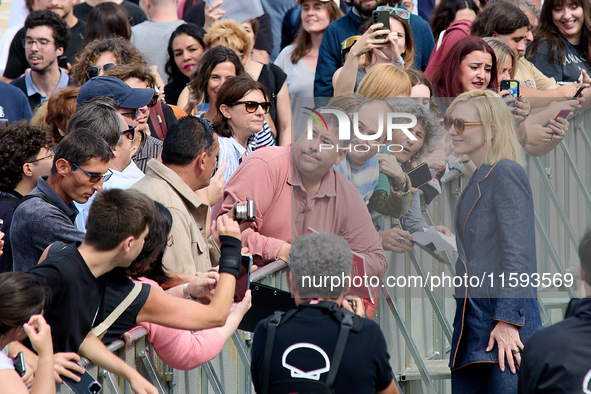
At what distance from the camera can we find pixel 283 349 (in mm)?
2576

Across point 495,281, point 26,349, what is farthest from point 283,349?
point 495,281

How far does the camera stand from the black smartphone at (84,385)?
261 centimetres

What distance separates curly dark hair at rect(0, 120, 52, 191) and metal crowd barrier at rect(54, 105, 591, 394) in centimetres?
139

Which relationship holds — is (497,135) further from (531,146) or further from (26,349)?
(26,349)

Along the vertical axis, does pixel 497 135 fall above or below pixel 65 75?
above

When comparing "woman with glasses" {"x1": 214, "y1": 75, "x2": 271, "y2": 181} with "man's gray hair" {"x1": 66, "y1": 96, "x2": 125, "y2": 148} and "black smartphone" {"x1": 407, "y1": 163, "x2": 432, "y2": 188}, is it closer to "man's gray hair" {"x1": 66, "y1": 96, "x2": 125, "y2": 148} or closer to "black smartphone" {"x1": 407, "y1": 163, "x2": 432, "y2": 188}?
"man's gray hair" {"x1": 66, "y1": 96, "x2": 125, "y2": 148}

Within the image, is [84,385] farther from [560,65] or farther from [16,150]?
[560,65]

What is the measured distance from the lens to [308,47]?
7133mm

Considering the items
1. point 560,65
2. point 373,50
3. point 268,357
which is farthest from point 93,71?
point 560,65

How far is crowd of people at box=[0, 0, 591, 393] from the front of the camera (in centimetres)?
260

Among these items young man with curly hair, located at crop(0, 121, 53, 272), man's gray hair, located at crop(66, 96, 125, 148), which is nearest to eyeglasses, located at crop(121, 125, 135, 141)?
man's gray hair, located at crop(66, 96, 125, 148)

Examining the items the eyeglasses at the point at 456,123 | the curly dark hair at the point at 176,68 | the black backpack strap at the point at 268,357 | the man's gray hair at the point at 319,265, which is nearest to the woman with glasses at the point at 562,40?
the curly dark hair at the point at 176,68

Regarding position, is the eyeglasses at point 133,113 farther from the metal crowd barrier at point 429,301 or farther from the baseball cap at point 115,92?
the metal crowd barrier at point 429,301

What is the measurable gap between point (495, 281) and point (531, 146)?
917 millimetres
